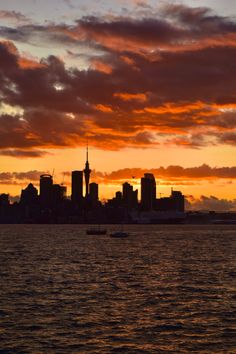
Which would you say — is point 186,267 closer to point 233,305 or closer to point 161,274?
point 161,274

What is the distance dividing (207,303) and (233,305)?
2.79 m

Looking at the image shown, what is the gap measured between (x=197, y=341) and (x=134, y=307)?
16.1 meters

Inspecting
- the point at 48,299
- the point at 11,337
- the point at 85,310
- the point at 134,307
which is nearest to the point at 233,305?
the point at 134,307

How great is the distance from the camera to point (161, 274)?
9738cm

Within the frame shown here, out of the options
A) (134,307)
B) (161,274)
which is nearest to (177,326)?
(134,307)

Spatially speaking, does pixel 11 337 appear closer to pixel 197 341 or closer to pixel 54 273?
pixel 197 341

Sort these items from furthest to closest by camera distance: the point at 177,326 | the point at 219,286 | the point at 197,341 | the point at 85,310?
the point at 219,286 → the point at 85,310 → the point at 177,326 → the point at 197,341

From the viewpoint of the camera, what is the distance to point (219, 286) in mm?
A: 79062

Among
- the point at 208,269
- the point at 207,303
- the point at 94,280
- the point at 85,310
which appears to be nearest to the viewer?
the point at 85,310

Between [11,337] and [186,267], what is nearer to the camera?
[11,337]

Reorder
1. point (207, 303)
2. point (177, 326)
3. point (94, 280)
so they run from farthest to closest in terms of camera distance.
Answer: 1. point (94, 280)
2. point (207, 303)
3. point (177, 326)

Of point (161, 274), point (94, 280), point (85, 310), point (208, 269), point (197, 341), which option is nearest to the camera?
point (197, 341)

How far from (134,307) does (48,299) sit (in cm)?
1067

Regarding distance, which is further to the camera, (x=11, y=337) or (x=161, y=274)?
(x=161, y=274)
